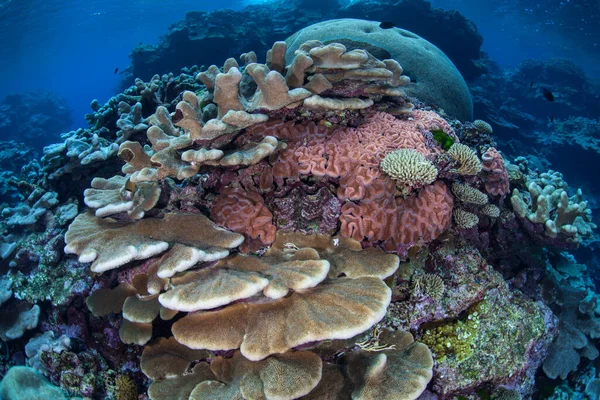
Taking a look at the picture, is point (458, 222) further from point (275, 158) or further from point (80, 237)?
point (80, 237)

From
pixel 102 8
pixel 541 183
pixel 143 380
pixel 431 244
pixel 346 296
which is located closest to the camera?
pixel 346 296

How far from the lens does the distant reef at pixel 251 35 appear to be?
53.4ft

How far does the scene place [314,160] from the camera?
9.59 feet

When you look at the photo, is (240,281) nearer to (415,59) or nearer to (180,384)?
(180,384)

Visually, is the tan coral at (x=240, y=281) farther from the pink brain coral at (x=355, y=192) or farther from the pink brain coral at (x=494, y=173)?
the pink brain coral at (x=494, y=173)

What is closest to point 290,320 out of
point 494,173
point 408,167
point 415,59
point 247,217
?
point 247,217

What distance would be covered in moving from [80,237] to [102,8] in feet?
166

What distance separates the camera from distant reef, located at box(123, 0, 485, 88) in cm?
1628

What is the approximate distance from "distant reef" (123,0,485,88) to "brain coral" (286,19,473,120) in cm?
1095

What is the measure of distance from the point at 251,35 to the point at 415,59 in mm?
12790

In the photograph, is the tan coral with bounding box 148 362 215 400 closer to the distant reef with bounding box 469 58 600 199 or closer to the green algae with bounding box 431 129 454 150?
the green algae with bounding box 431 129 454 150

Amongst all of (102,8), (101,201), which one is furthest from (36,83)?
(101,201)

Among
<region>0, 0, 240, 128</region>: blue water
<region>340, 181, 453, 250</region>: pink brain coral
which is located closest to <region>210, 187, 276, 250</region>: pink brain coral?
<region>340, 181, 453, 250</region>: pink brain coral

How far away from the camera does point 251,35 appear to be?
54.2 ft
